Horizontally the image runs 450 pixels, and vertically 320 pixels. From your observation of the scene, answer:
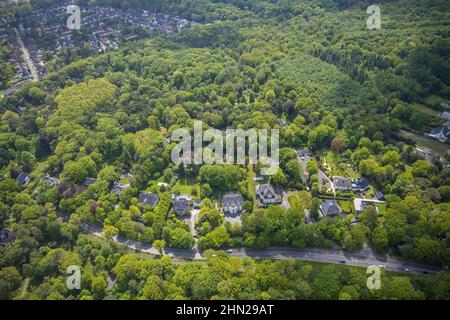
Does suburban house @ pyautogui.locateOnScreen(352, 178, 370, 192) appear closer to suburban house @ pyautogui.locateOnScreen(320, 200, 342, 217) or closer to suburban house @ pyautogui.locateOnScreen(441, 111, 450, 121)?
suburban house @ pyautogui.locateOnScreen(320, 200, 342, 217)

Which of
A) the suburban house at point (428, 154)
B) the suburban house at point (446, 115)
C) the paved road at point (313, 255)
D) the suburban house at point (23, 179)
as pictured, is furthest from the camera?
the suburban house at point (446, 115)

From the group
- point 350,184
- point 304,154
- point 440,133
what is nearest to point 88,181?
point 304,154

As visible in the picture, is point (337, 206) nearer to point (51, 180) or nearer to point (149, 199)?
point (149, 199)

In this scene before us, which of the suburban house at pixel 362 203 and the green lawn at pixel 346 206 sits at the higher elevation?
the suburban house at pixel 362 203

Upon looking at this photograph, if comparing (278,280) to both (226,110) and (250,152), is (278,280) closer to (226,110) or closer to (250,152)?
(250,152)

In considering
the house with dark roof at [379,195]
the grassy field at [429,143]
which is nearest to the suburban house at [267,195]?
the house with dark roof at [379,195]

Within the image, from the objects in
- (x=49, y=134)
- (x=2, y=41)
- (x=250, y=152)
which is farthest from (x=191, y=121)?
(x=2, y=41)

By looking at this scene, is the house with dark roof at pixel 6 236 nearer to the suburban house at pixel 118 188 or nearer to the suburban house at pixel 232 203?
the suburban house at pixel 118 188
